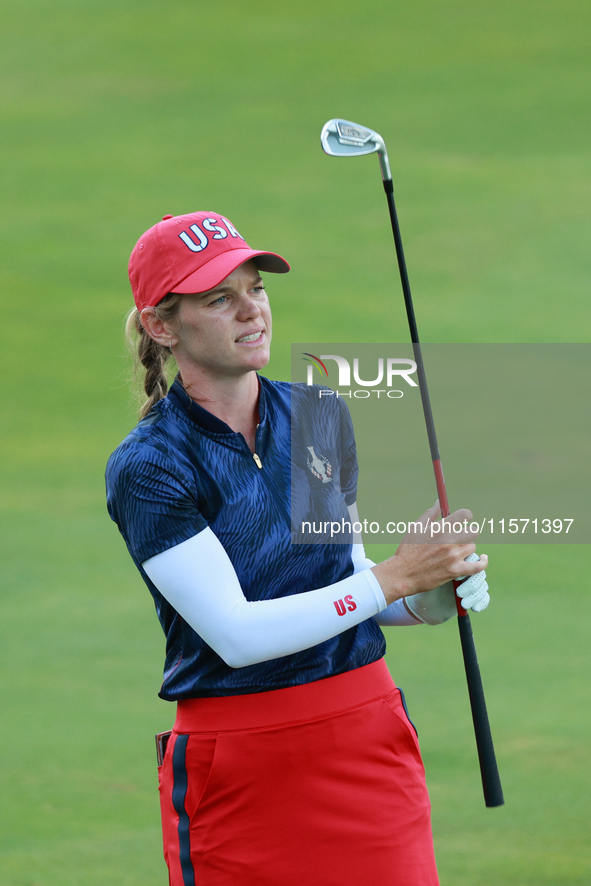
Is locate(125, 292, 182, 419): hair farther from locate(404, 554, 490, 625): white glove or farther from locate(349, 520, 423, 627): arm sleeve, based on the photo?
locate(404, 554, 490, 625): white glove

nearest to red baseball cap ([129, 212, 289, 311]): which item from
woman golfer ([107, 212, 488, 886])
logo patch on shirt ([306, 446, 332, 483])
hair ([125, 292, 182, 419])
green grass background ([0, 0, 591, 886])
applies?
woman golfer ([107, 212, 488, 886])

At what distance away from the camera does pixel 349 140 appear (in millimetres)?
1808

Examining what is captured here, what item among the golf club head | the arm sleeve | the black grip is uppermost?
the golf club head

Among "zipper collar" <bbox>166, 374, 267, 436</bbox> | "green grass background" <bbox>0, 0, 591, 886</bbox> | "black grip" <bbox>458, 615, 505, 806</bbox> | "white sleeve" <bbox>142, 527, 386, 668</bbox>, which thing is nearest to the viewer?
"white sleeve" <bbox>142, 527, 386, 668</bbox>

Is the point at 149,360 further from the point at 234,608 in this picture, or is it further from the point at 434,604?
the point at 434,604

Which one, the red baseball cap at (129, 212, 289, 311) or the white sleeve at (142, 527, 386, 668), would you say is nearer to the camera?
the white sleeve at (142, 527, 386, 668)

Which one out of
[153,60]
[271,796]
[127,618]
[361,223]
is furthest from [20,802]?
[153,60]

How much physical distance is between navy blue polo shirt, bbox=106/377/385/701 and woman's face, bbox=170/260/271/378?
67mm

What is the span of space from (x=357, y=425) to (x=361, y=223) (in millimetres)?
5267

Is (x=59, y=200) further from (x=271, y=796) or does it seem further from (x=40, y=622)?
(x=271, y=796)

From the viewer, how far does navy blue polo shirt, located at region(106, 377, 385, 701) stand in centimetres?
156

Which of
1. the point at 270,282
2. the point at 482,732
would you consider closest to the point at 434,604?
the point at 482,732

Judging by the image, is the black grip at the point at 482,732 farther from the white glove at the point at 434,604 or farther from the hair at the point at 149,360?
the hair at the point at 149,360

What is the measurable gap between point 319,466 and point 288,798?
512 millimetres
